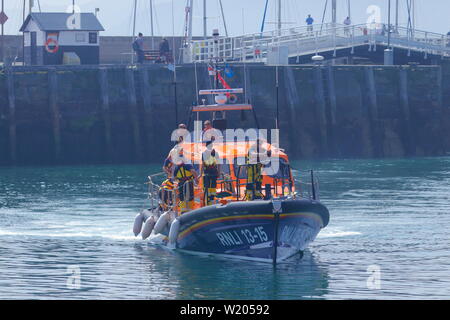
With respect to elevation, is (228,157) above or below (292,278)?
above

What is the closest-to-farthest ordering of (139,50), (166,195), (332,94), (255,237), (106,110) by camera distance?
1. (255,237)
2. (166,195)
3. (106,110)
4. (332,94)
5. (139,50)

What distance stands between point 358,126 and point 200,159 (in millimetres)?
25703

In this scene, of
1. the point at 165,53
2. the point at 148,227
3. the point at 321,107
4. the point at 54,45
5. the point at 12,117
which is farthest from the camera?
the point at 54,45

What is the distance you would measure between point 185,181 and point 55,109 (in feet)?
73.1


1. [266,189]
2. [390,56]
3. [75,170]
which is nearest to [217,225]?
[266,189]

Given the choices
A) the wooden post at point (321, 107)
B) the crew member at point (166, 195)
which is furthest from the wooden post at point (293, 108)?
the crew member at point (166, 195)

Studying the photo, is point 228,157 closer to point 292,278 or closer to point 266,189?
point 266,189

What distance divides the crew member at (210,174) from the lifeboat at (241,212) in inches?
3.8

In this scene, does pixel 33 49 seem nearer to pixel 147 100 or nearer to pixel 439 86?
pixel 147 100

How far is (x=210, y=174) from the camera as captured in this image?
22.0 metres

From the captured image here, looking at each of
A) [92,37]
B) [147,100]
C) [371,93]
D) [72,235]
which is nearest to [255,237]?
[72,235]

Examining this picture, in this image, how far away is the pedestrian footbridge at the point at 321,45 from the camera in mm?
49281
